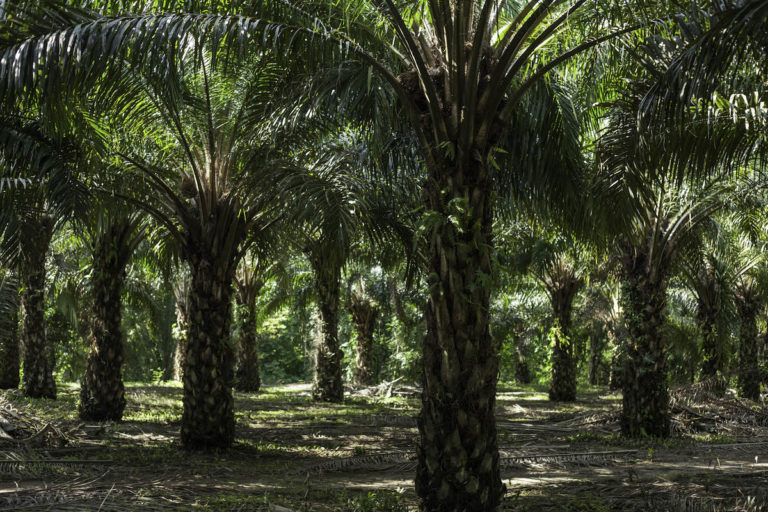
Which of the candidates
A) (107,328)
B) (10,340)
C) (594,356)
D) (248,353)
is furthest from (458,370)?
(594,356)

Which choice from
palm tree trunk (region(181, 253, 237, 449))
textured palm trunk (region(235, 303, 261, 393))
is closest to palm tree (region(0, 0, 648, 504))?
palm tree trunk (region(181, 253, 237, 449))

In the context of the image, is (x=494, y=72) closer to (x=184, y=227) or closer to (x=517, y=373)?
(x=184, y=227)

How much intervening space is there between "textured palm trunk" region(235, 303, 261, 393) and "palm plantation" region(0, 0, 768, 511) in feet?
20.4

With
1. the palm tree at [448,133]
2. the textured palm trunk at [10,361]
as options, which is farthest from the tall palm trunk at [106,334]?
the textured palm trunk at [10,361]

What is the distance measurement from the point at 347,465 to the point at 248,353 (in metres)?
14.3

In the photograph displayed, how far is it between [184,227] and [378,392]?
12.6 meters

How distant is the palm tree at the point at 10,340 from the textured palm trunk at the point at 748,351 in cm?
1759

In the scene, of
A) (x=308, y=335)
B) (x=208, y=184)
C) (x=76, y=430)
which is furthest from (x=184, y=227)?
(x=308, y=335)

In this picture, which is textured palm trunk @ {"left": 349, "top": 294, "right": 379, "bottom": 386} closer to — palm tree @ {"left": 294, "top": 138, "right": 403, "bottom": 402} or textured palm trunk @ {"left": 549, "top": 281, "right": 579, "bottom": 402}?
textured palm trunk @ {"left": 549, "top": 281, "right": 579, "bottom": 402}

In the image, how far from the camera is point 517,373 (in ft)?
122

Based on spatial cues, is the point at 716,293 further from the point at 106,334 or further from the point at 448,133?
the point at 106,334

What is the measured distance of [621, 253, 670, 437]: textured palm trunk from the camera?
1095 cm

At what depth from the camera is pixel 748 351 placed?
17906 mm

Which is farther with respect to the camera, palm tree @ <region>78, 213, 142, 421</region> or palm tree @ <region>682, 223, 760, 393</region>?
palm tree @ <region>682, 223, 760, 393</region>
